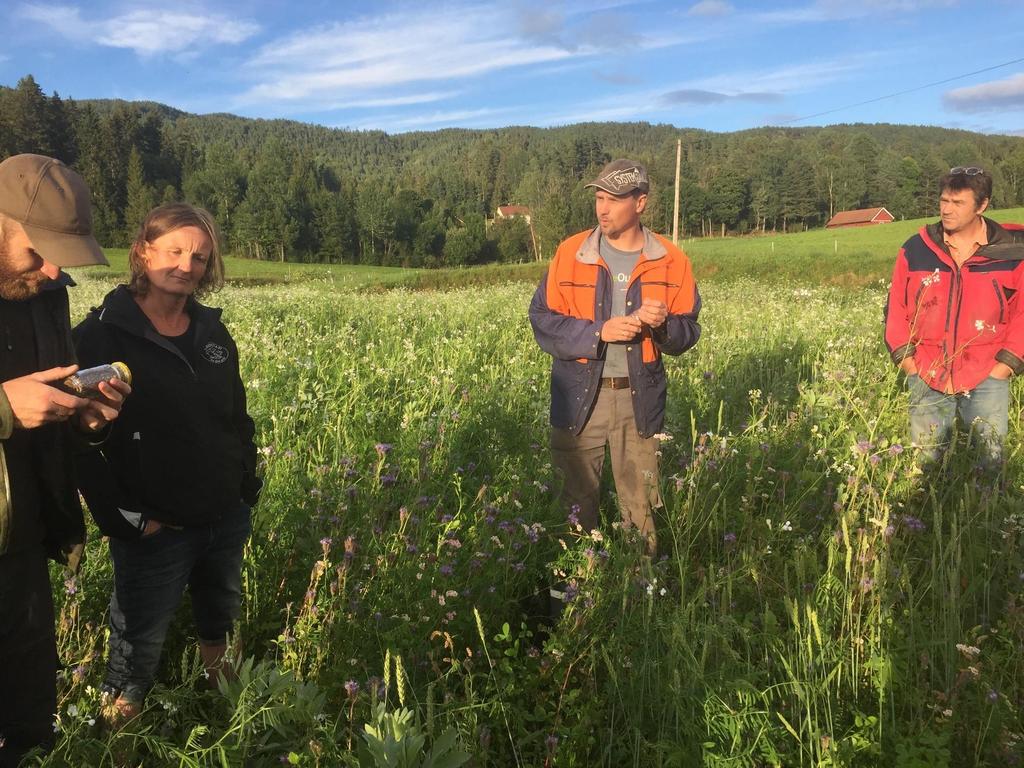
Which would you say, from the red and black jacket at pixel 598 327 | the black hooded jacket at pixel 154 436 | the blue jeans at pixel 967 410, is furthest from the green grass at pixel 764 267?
the black hooded jacket at pixel 154 436

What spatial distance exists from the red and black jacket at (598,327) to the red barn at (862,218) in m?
99.7

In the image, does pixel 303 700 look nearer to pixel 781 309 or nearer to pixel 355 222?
pixel 781 309

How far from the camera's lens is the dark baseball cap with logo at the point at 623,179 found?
3352 millimetres

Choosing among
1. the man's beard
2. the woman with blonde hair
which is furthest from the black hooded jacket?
the man's beard

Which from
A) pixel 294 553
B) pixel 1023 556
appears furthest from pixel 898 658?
pixel 294 553

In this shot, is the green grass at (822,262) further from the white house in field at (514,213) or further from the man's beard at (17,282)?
the white house in field at (514,213)

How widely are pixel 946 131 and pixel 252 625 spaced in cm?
19137

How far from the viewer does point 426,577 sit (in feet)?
9.07

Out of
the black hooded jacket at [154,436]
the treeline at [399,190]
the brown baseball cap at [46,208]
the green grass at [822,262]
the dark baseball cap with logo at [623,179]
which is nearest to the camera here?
the brown baseball cap at [46,208]

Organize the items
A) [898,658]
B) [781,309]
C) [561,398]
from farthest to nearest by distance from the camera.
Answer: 1. [781,309]
2. [561,398]
3. [898,658]

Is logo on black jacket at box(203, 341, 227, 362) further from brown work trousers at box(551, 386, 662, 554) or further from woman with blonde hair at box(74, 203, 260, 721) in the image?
brown work trousers at box(551, 386, 662, 554)

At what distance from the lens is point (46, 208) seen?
70.8 inches

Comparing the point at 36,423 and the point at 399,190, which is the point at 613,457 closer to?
the point at 36,423

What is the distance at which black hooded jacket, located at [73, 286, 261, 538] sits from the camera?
2.23 meters
